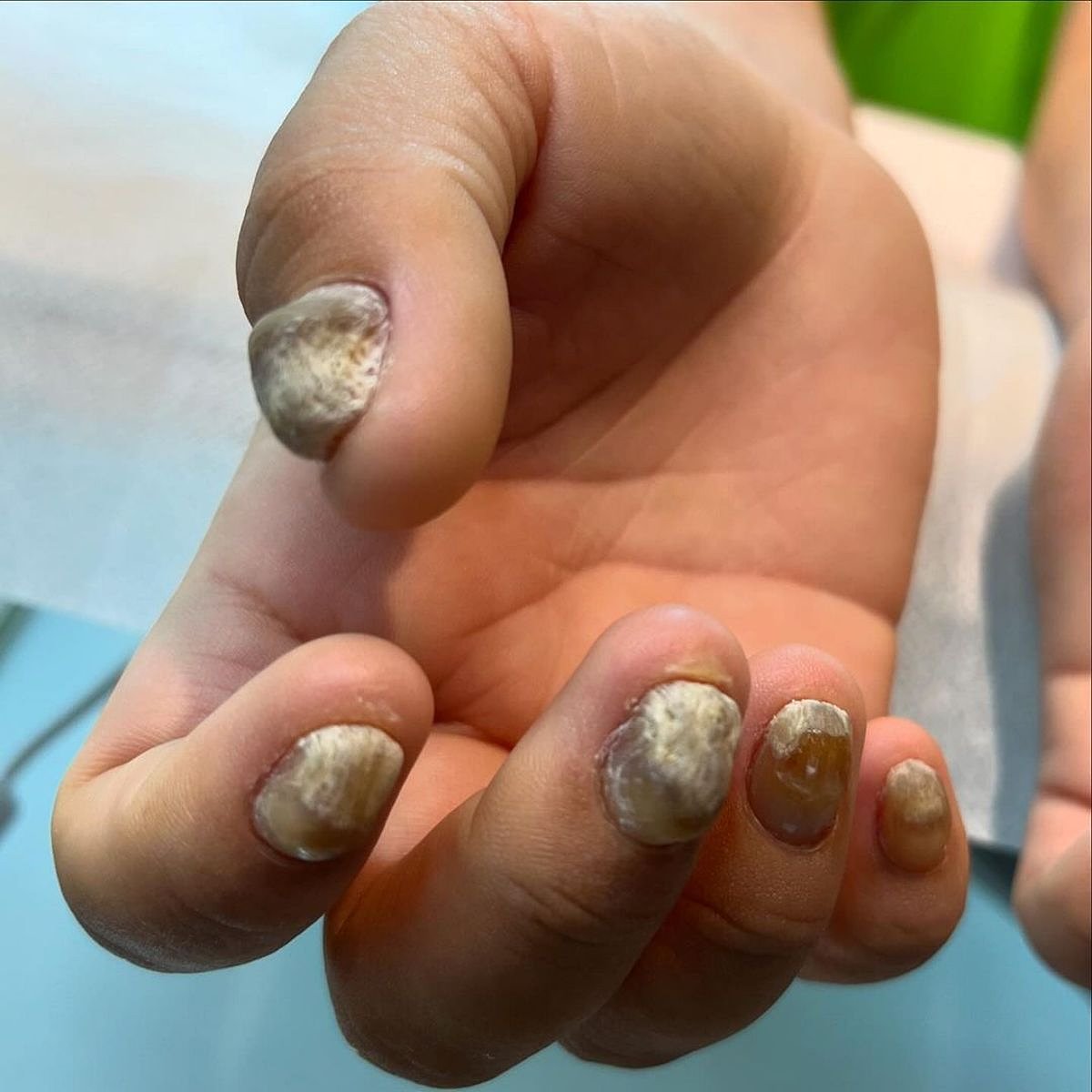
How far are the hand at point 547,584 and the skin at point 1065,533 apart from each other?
0.32 feet

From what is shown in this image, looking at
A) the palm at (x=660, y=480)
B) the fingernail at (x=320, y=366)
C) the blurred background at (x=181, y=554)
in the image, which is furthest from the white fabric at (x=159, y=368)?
the fingernail at (x=320, y=366)

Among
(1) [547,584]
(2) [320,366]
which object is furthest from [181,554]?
(2) [320,366]

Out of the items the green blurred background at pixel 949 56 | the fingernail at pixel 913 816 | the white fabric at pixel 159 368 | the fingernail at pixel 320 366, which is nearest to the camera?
the fingernail at pixel 320 366

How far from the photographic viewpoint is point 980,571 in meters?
0.64

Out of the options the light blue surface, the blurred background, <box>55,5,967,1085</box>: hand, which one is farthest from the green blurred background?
the light blue surface

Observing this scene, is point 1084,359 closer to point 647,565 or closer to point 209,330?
point 647,565

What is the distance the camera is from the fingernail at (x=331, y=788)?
0.26 metres

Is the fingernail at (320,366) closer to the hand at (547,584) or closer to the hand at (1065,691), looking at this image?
the hand at (547,584)

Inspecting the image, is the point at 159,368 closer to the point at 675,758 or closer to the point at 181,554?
the point at 181,554

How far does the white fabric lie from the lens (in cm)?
54

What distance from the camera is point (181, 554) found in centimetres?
54

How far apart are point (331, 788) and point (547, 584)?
0.18m

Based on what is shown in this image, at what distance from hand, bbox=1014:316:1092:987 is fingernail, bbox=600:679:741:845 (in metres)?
0.25

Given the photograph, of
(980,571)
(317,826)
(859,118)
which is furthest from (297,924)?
(859,118)
